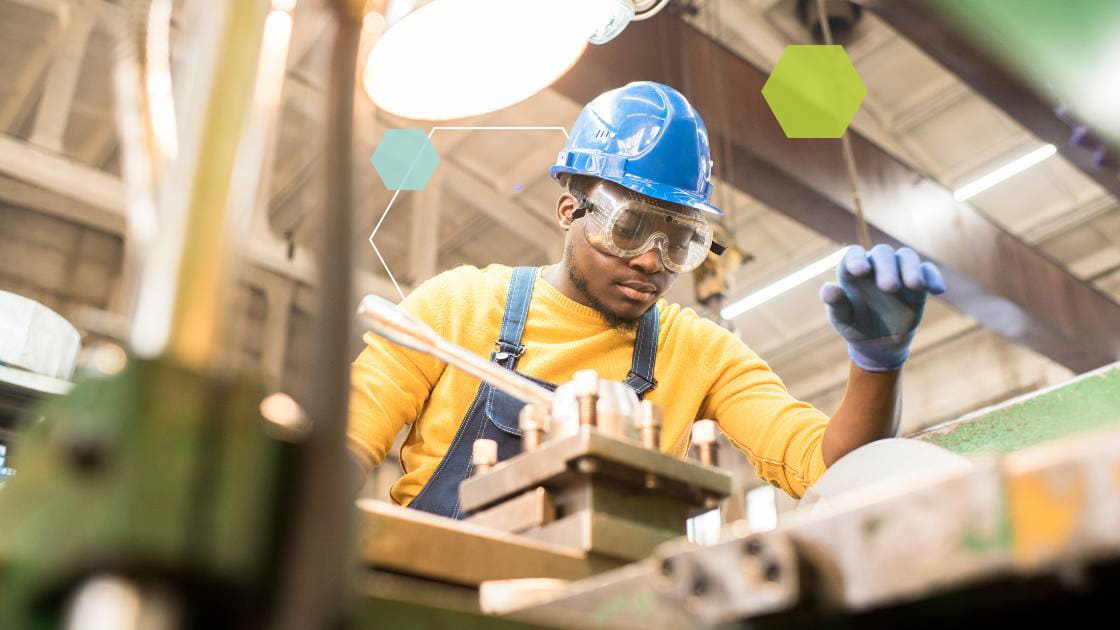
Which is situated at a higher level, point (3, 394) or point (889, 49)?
point (889, 49)

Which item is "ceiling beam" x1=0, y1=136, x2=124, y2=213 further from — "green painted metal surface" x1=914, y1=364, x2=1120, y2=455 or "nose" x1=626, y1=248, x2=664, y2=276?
"green painted metal surface" x1=914, y1=364, x2=1120, y2=455

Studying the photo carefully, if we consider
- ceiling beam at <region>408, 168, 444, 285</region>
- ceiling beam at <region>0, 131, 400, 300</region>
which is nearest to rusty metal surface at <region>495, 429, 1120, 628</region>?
ceiling beam at <region>0, 131, 400, 300</region>

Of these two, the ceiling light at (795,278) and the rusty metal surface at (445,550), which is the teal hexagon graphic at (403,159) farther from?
the ceiling light at (795,278)

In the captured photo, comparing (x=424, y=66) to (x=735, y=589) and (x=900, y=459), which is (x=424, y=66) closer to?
(x=900, y=459)

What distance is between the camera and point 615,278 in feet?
6.97

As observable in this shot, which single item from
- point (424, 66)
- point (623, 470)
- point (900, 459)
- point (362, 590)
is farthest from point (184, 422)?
point (424, 66)

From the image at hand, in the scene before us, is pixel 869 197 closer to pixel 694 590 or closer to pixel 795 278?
pixel 795 278

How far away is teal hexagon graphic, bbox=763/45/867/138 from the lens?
336 centimetres

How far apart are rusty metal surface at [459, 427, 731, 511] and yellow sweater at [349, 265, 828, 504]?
0.75 meters

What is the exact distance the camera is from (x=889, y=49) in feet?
20.4

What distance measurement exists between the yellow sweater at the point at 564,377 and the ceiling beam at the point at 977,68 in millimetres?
1894

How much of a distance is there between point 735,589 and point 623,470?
16.0 inches

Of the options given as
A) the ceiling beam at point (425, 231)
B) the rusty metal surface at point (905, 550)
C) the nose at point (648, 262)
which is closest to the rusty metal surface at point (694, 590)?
the rusty metal surface at point (905, 550)

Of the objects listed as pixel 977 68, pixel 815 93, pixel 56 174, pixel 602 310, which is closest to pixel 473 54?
pixel 602 310
